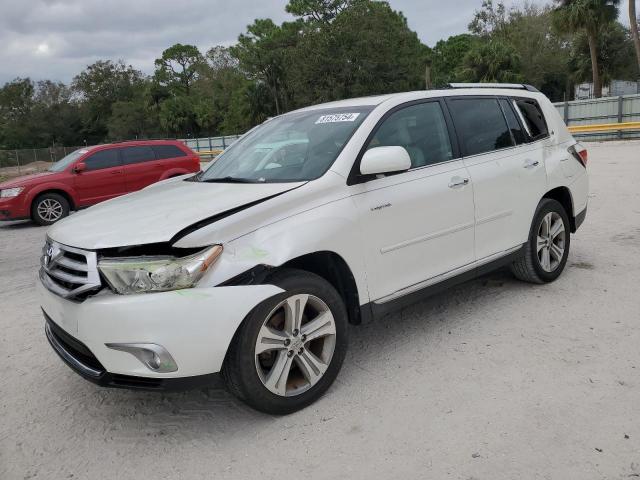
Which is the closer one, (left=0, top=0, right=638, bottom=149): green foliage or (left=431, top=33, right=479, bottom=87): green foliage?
(left=0, top=0, right=638, bottom=149): green foliage

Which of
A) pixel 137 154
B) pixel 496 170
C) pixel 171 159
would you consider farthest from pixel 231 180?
pixel 171 159

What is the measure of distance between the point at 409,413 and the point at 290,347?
29.2 inches

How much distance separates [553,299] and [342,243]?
233cm

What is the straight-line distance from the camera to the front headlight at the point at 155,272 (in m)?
2.70

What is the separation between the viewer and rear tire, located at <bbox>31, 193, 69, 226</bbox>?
36.7ft

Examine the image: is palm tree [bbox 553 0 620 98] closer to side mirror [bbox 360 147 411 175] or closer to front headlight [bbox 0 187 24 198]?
front headlight [bbox 0 187 24 198]

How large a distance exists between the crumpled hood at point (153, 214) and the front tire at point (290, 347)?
523mm

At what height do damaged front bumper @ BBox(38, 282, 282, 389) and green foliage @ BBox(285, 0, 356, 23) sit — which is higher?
green foliage @ BBox(285, 0, 356, 23)

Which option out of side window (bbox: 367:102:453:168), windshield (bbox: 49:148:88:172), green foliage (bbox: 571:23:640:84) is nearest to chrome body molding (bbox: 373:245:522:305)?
side window (bbox: 367:102:453:168)

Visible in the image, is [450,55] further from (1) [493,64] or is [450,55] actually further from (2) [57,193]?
(2) [57,193]

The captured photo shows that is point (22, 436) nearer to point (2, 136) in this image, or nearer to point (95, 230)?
point (95, 230)

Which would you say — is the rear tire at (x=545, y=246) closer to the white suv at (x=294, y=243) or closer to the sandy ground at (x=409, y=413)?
the white suv at (x=294, y=243)

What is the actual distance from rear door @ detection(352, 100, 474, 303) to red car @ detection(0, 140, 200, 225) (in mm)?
9160

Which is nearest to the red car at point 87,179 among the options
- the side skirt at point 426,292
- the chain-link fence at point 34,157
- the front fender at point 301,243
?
the side skirt at point 426,292
